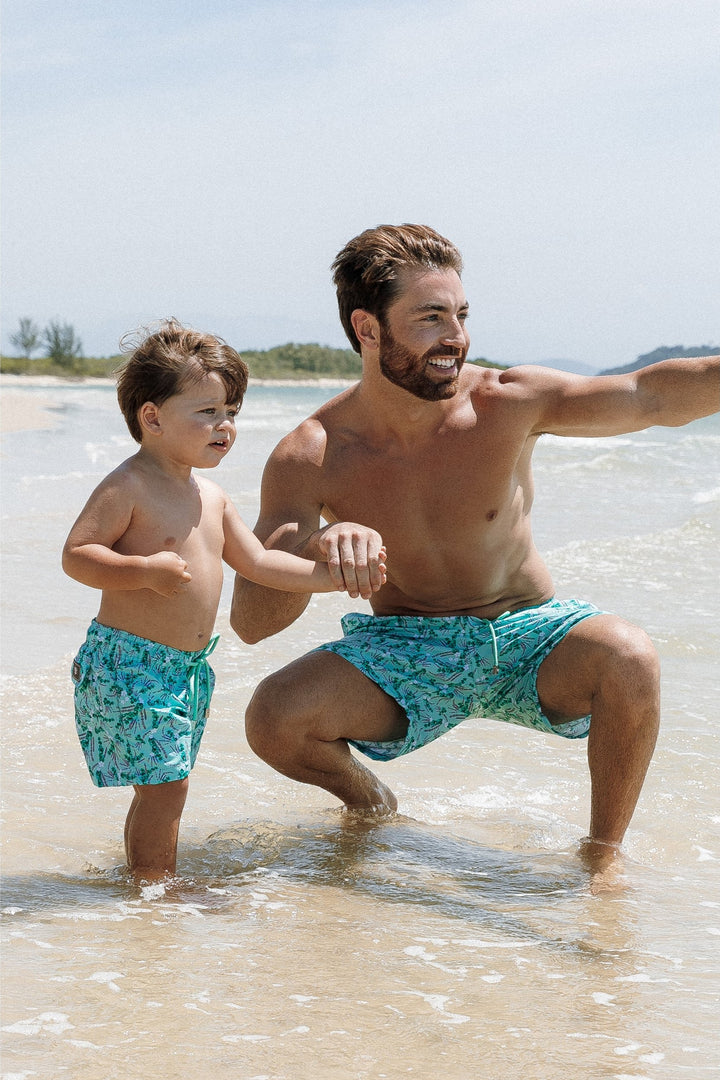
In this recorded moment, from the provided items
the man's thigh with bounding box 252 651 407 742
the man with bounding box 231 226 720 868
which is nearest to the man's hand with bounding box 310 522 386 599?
the man with bounding box 231 226 720 868

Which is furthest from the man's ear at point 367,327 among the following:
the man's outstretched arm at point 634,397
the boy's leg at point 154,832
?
the boy's leg at point 154,832

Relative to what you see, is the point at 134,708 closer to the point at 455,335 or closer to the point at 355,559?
the point at 355,559

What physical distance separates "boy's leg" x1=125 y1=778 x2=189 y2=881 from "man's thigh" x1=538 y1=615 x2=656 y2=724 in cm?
112

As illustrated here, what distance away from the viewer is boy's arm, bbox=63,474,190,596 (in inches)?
116

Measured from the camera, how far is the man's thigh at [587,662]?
134 inches

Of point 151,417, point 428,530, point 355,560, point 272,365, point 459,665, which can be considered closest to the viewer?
point 355,560

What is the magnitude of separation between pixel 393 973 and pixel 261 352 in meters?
90.4

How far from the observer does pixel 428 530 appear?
3.71 m

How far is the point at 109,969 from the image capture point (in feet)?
8.27

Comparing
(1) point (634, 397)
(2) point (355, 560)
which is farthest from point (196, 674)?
(1) point (634, 397)

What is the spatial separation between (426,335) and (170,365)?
2.69 feet

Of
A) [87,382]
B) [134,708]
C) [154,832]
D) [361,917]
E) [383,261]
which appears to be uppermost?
[87,382]

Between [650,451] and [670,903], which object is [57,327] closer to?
[650,451]

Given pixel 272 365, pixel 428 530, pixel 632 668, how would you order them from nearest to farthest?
pixel 632 668 → pixel 428 530 → pixel 272 365
